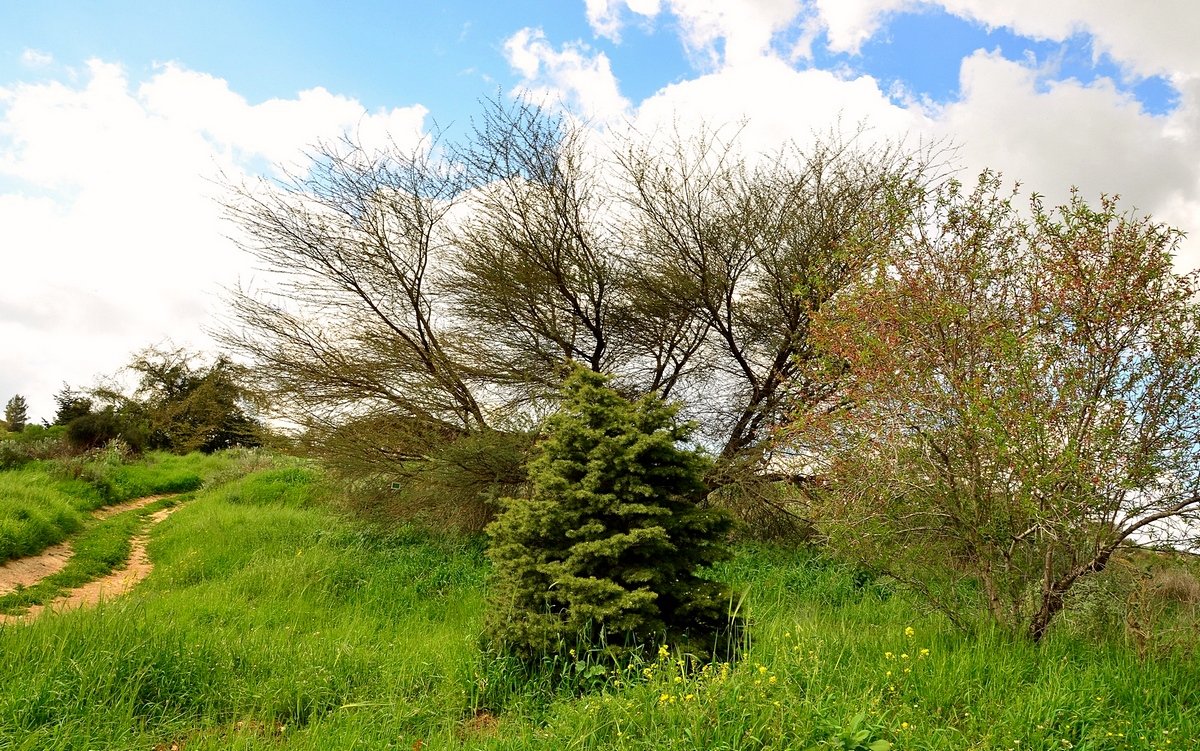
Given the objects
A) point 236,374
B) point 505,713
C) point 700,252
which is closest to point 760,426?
point 700,252

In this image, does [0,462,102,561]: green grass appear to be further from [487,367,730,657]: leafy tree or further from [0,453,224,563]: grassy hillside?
[487,367,730,657]: leafy tree

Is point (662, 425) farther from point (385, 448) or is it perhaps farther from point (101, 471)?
point (101, 471)

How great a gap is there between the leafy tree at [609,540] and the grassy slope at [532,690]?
38 centimetres

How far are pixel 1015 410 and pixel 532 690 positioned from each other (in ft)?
12.2

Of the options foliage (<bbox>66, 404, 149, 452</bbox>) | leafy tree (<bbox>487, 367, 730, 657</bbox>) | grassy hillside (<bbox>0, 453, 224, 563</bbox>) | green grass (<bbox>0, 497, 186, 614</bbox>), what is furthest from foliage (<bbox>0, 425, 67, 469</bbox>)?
leafy tree (<bbox>487, 367, 730, 657</bbox>)

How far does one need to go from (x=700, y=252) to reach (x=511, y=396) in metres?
3.89

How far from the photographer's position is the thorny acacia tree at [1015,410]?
463cm

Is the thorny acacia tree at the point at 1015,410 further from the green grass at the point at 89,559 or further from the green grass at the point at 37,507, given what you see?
the green grass at the point at 37,507

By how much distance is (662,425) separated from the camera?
5270mm

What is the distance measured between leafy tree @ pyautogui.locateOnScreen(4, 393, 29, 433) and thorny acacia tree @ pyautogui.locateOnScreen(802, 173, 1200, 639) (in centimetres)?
3369

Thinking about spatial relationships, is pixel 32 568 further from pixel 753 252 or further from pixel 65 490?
pixel 753 252

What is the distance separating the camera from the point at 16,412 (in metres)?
28.5

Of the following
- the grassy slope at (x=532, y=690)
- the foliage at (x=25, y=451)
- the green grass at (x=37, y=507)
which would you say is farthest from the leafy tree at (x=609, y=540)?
the foliage at (x=25, y=451)

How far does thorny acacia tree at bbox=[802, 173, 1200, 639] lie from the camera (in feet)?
15.2
